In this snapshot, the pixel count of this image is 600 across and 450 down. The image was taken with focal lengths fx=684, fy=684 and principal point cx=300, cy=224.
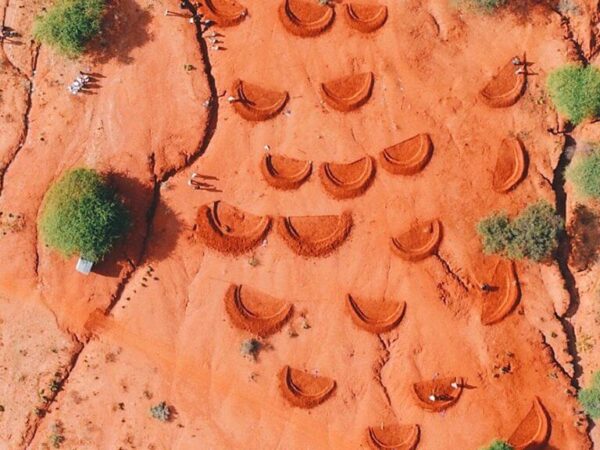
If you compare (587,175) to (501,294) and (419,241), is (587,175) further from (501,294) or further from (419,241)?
(419,241)

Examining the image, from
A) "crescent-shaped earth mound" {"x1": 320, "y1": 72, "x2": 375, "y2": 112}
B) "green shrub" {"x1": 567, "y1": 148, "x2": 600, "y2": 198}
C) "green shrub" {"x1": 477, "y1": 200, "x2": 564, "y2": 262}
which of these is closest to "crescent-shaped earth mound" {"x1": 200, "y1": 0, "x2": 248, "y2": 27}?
"crescent-shaped earth mound" {"x1": 320, "y1": 72, "x2": 375, "y2": 112}

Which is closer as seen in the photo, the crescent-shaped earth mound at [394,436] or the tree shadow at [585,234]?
the crescent-shaped earth mound at [394,436]

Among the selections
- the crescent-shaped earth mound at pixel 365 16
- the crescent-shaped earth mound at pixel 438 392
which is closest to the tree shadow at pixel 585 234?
the crescent-shaped earth mound at pixel 438 392

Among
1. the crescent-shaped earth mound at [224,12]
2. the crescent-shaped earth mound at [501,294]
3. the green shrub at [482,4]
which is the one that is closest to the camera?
the crescent-shaped earth mound at [501,294]

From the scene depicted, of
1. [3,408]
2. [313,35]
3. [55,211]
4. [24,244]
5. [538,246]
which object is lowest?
[3,408]

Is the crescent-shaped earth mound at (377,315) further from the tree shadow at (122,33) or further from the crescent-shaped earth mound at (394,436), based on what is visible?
the tree shadow at (122,33)

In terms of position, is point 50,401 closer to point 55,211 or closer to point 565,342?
point 55,211

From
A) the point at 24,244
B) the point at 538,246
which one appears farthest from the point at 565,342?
the point at 24,244
